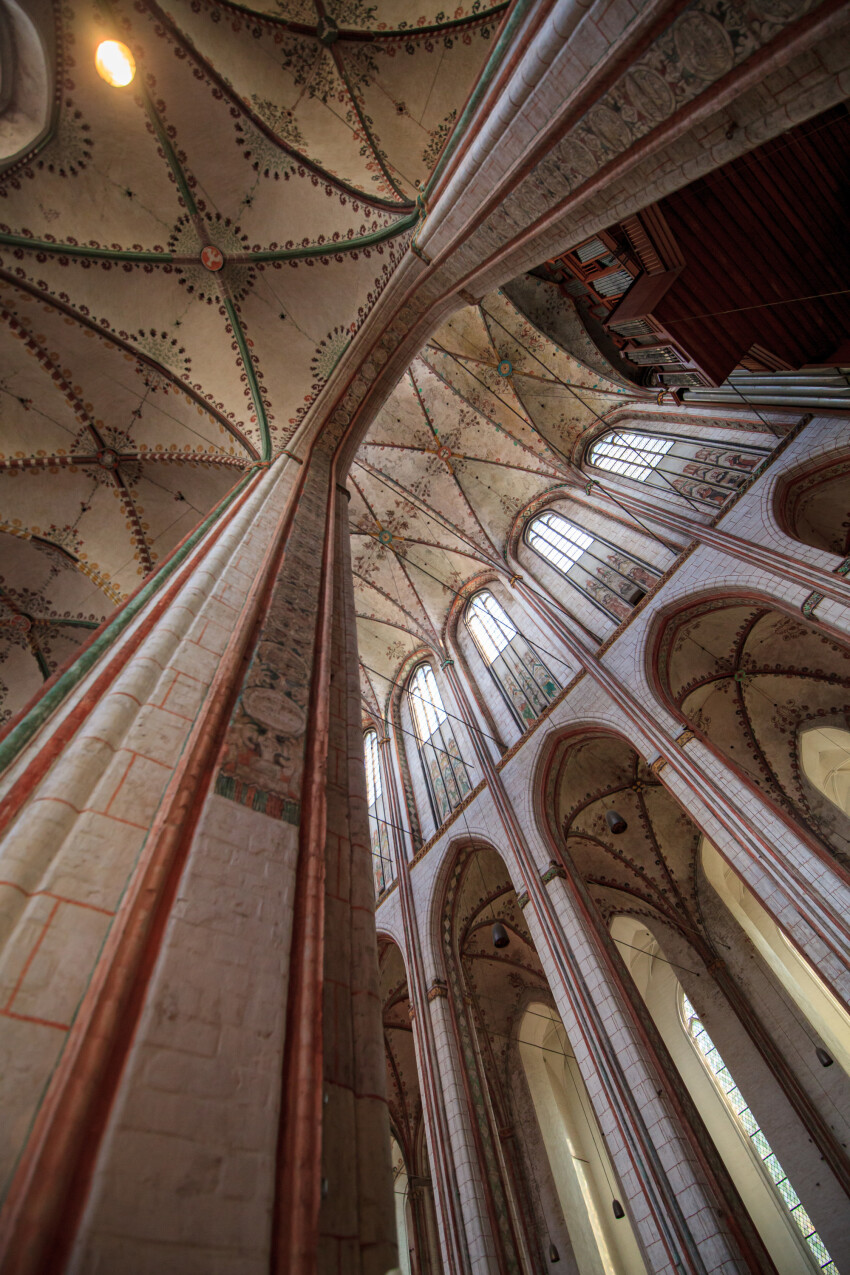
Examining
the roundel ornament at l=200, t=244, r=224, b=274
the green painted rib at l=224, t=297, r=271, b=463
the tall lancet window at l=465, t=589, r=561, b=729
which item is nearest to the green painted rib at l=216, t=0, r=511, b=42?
the roundel ornament at l=200, t=244, r=224, b=274

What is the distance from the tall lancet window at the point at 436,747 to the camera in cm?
952

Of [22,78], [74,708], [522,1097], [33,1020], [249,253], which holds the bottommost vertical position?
[522,1097]

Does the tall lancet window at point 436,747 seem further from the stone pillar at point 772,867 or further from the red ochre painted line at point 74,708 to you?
the red ochre painted line at point 74,708

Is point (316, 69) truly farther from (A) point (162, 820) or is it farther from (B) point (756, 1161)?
(B) point (756, 1161)

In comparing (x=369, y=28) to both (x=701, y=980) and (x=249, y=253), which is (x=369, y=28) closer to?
(x=249, y=253)

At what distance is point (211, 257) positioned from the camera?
23.4 ft

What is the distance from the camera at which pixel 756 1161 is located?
718 cm

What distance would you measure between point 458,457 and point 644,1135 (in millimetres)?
10616

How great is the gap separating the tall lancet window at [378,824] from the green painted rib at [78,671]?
5.47 meters

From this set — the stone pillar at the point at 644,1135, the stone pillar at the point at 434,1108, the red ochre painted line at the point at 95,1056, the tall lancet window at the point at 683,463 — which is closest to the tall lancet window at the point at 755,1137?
the stone pillar at the point at 644,1135

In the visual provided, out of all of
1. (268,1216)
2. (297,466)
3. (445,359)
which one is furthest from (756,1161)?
(445,359)

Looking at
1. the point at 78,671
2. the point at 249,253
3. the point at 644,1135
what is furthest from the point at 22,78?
the point at 644,1135

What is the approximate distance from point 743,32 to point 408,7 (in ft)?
17.3

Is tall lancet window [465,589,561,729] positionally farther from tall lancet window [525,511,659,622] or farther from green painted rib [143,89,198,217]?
green painted rib [143,89,198,217]
